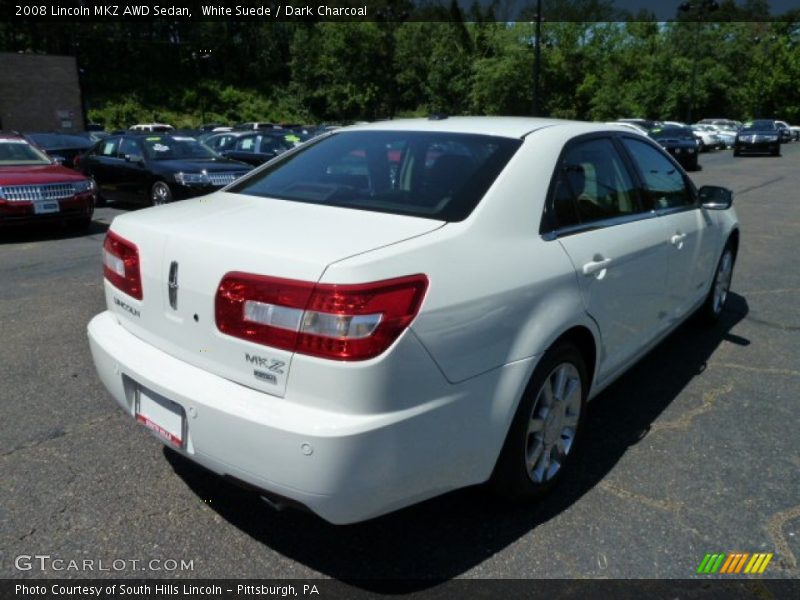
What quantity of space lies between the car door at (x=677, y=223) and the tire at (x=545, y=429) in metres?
1.21

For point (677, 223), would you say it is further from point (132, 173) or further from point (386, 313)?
point (132, 173)

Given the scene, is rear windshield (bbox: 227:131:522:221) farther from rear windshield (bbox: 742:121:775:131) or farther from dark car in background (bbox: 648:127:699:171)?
rear windshield (bbox: 742:121:775:131)

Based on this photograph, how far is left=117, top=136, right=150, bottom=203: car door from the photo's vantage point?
37.4ft

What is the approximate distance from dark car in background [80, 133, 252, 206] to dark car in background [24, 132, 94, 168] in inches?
115

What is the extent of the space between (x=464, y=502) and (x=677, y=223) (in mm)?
2108

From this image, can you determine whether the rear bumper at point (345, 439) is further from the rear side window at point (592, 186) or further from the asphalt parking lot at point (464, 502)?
the rear side window at point (592, 186)

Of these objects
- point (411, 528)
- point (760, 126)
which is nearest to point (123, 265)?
point (411, 528)

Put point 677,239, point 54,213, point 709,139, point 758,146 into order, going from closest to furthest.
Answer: point 677,239 → point 54,213 → point 758,146 → point 709,139

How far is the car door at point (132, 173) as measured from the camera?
1139 centimetres

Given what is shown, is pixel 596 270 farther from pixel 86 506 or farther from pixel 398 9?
pixel 398 9

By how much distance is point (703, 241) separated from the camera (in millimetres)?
4219

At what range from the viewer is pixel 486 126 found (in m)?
3.14

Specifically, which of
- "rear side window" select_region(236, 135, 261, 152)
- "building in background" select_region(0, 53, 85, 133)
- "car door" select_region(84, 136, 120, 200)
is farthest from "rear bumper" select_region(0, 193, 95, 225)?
"building in background" select_region(0, 53, 85, 133)

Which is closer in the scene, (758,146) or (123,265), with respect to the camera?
(123,265)
